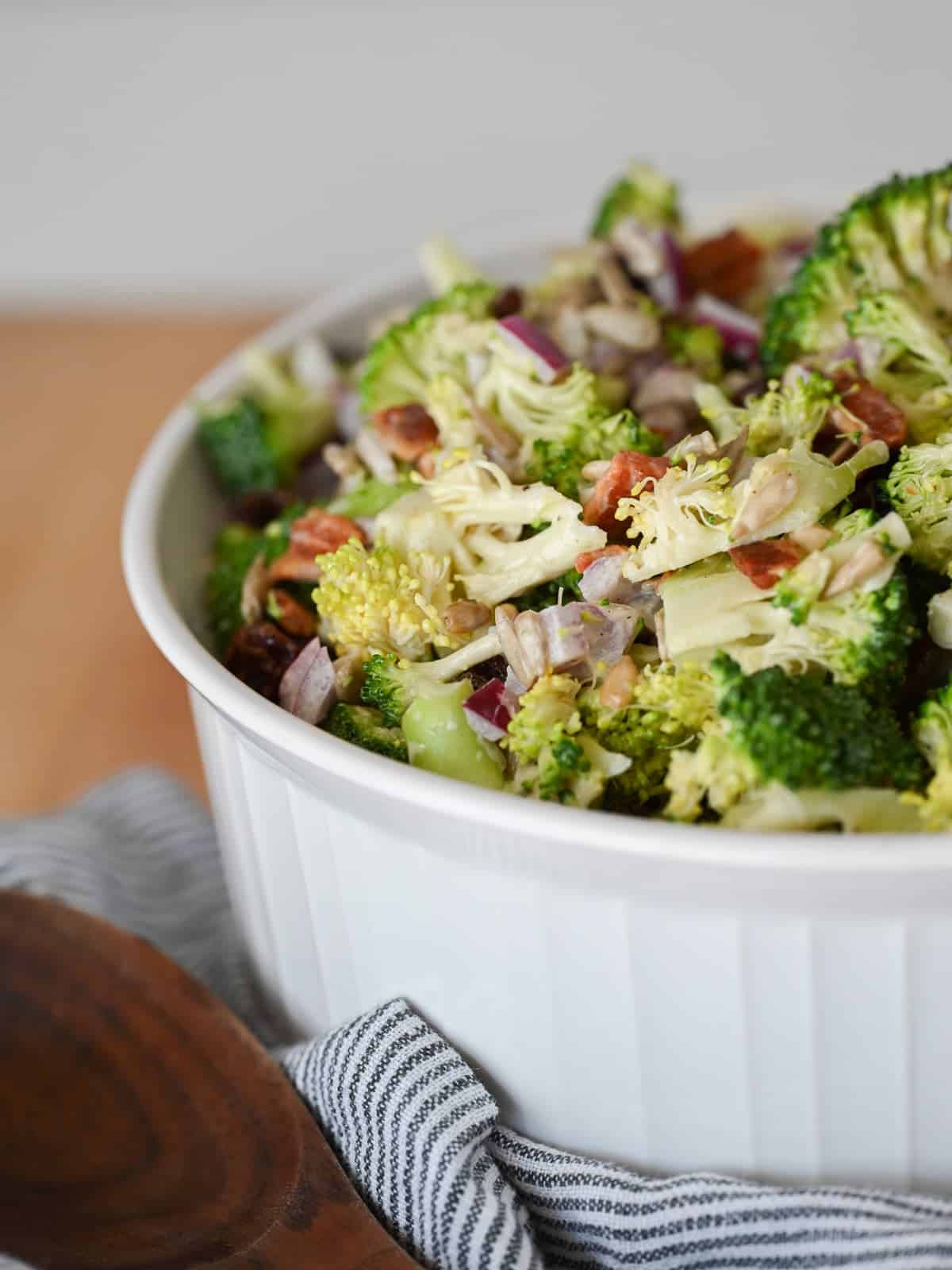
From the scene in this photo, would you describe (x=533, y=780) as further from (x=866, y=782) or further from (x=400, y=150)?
(x=400, y=150)

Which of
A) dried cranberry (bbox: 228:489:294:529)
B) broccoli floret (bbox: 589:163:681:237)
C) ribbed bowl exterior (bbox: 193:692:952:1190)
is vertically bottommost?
ribbed bowl exterior (bbox: 193:692:952:1190)

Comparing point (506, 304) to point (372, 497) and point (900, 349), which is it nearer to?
point (372, 497)

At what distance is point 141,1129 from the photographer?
124 cm

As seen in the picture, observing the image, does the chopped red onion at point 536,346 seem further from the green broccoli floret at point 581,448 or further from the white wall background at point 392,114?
the white wall background at point 392,114

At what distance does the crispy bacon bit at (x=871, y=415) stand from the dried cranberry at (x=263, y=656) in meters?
0.51

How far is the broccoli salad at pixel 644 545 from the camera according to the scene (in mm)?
941

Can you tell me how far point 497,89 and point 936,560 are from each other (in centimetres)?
238

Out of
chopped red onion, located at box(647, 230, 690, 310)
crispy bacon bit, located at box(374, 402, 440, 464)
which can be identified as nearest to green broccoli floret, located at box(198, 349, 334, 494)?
crispy bacon bit, located at box(374, 402, 440, 464)

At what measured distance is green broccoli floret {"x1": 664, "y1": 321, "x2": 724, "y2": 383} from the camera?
1.40 meters

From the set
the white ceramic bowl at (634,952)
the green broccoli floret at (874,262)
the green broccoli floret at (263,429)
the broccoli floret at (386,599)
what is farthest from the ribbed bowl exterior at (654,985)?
the green broccoli floret at (874,262)

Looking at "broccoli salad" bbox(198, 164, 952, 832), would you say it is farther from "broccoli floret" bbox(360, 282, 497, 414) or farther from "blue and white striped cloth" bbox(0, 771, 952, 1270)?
"blue and white striped cloth" bbox(0, 771, 952, 1270)

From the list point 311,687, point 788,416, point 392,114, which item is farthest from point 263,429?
point 392,114

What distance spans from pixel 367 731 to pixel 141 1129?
0.43 meters

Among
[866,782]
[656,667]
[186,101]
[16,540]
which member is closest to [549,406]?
[656,667]
